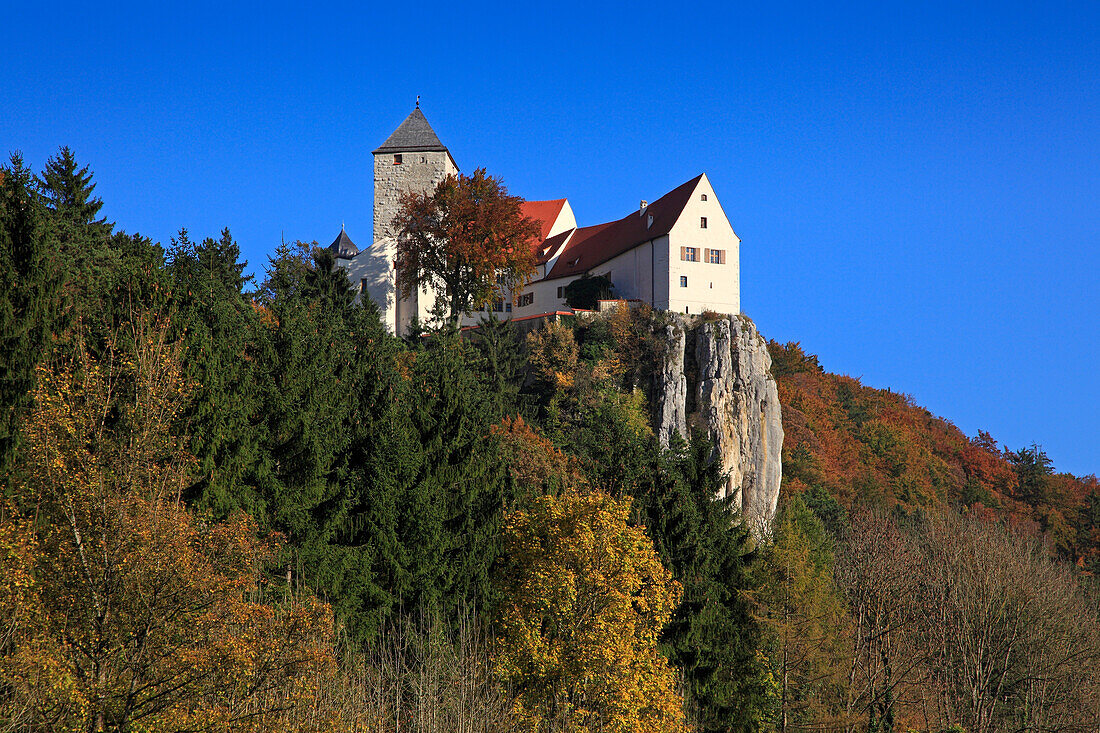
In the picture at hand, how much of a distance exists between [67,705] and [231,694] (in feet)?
7.91

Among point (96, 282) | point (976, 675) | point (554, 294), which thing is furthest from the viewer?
point (554, 294)

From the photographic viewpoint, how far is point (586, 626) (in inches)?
861

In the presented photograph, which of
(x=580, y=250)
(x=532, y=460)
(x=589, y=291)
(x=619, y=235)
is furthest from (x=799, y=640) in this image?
(x=580, y=250)

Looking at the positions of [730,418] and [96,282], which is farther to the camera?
[730,418]

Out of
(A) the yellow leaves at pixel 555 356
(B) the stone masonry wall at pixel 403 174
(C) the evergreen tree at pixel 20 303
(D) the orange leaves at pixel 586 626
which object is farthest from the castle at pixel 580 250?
(D) the orange leaves at pixel 586 626

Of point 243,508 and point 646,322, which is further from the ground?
point 646,322

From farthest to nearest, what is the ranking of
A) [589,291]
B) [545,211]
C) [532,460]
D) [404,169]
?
1. [545,211]
2. [404,169]
3. [589,291]
4. [532,460]

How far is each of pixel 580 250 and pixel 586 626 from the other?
36724 millimetres

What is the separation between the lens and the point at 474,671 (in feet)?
62.5

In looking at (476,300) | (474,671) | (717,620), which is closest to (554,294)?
(476,300)

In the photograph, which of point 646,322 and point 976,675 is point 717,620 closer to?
point 976,675

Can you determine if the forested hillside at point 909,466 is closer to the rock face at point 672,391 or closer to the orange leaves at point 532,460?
the rock face at point 672,391

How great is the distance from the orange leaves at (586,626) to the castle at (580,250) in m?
23.6

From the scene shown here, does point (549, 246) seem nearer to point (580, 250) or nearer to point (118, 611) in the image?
point (580, 250)
